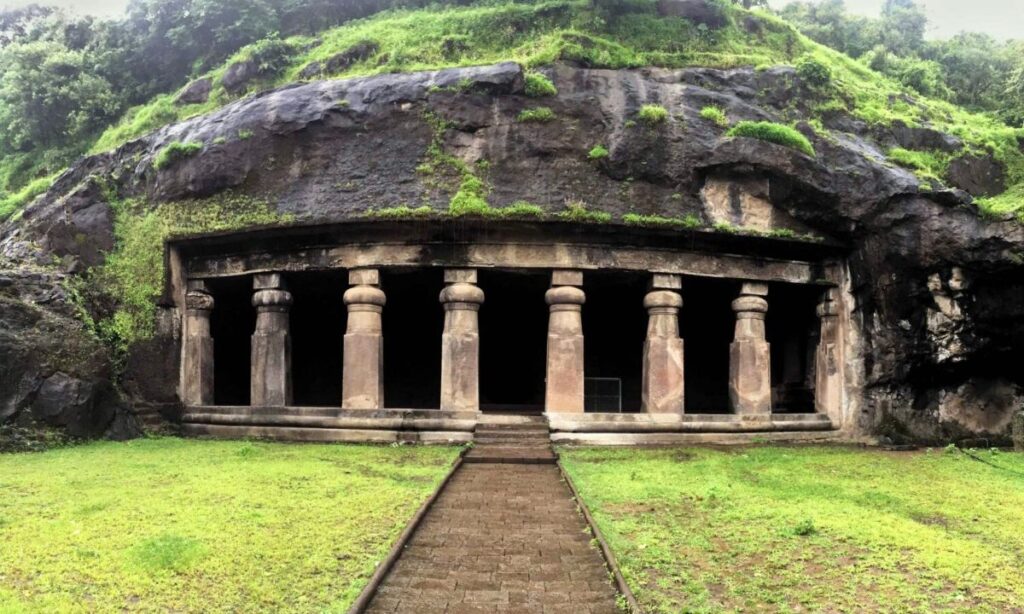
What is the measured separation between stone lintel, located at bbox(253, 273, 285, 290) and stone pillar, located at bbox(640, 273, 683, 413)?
7.03m

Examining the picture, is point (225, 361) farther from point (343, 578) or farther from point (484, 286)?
point (343, 578)

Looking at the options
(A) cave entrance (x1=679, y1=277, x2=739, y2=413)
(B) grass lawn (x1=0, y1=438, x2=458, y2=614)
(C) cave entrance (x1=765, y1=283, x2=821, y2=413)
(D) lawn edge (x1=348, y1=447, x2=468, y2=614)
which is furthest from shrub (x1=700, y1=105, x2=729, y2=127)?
(D) lawn edge (x1=348, y1=447, x2=468, y2=614)

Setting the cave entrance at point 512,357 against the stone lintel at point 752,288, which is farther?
the cave entrance at point 512,357

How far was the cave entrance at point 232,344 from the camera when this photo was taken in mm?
16580

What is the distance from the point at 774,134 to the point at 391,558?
35.9ft

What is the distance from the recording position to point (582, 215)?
12.6 meters

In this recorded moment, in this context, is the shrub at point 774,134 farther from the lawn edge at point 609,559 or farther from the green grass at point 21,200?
the green grass at point 21,200

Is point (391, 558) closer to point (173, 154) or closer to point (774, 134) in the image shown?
point (774, 134)

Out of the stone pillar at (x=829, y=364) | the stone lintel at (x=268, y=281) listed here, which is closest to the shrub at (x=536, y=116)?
the stone lintel at (x=268, y=281)

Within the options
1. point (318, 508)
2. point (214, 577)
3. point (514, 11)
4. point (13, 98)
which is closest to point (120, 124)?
point (13, 98)

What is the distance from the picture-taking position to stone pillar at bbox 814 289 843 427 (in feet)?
46.0

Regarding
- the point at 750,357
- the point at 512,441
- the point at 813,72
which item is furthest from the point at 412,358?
the point at 813,72

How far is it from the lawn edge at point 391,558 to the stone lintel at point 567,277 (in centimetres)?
522

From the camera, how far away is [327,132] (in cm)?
1388
